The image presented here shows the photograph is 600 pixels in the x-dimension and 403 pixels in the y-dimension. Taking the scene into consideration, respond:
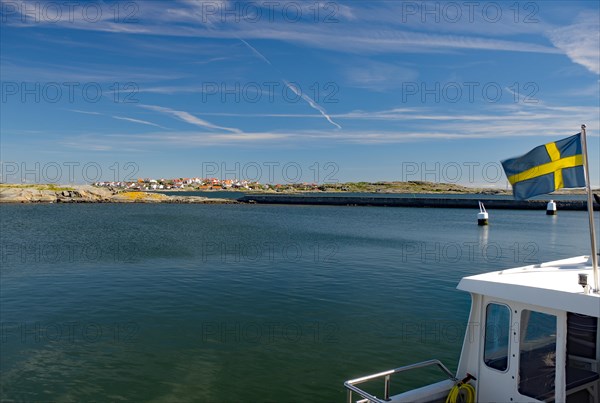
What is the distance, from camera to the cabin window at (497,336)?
783cm

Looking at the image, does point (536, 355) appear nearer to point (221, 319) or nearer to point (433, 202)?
point (221, 319)

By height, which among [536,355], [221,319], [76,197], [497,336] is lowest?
[221,319]

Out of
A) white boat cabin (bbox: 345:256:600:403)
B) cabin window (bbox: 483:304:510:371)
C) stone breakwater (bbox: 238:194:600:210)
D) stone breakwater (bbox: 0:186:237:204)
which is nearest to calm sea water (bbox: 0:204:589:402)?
white boat cabin (bbox: 345:256:600:403)

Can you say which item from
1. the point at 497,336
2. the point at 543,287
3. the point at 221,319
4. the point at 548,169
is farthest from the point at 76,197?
the point at 543,287

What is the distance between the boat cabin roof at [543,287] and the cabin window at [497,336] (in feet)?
1.24

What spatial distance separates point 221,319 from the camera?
19.8 metres

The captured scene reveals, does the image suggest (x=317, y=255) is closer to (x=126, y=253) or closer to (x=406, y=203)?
(x=126, y=253)

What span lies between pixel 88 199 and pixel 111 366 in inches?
5844

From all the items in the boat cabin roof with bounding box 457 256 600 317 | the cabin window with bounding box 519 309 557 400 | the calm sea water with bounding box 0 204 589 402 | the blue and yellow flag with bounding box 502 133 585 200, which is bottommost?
the calm sea water with bounding box 0 204 589 402

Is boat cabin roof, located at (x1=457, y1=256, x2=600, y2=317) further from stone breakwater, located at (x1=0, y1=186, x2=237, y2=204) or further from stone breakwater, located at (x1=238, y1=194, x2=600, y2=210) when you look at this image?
stone breakwater, located at (x1=0, y1=186, x2=237, y2=204)

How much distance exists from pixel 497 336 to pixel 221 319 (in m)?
14.2

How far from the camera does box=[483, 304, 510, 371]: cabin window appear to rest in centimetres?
783

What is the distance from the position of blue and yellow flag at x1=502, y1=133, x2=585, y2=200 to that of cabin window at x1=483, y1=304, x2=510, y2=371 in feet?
7.20

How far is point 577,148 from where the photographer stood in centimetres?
755
